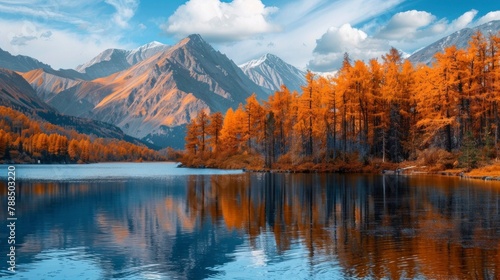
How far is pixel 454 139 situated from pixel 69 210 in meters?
64.2

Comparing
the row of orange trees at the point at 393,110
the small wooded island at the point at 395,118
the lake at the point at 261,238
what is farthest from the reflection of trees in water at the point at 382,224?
the row of orange trees at the point at 393,110

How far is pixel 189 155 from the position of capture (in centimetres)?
13675

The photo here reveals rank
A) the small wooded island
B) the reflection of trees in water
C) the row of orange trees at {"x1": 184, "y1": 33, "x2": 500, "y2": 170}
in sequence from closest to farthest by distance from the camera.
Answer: the reflection of trees in water → the small wooded island → the row of orange trees at {"x1": 184, "y1": 33, "x2": 500, "y2": 170}

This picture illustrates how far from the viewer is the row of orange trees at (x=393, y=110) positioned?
7475 cm

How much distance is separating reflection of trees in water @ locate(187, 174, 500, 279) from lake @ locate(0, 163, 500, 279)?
0.05 meters

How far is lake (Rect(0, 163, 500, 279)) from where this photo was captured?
18.0m

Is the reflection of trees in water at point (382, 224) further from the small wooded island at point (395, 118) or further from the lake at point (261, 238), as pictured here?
the small wooded island at point (395, 118)

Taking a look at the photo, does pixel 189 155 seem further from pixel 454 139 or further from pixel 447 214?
pixel 447 214

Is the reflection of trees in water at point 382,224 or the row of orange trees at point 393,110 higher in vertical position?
the row of orange trees at point 393,110

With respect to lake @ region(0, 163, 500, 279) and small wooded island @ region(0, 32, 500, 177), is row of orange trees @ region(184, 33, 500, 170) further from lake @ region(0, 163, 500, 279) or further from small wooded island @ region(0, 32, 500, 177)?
lake @ region(0, 163, 500, 279)

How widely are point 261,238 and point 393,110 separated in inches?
2544

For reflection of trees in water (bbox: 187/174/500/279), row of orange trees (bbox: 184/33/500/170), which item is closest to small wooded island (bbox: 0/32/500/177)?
row of orange trees (bbox: 184/33/500/170)

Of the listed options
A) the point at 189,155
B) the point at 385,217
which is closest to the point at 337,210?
the point at 385,217

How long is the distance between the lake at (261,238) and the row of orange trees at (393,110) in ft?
123
